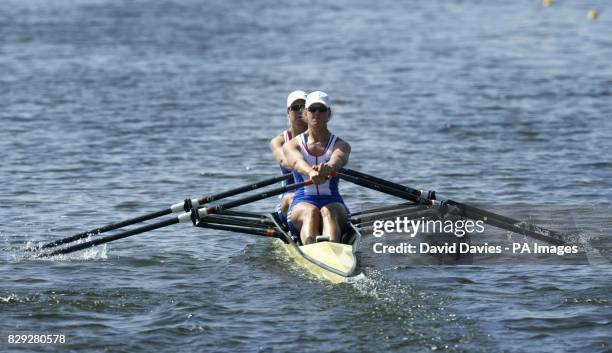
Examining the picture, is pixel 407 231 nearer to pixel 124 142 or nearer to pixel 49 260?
pixel 49 260

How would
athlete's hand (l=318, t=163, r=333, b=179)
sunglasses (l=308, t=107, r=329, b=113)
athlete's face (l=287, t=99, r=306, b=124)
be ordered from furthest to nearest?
athlete's face (l=287, t=99, r=306, b=124)
sunglasses (l=308, t=107, r=329, b=113)
athlete's hand (l=318, t=163, r=333, b=179)

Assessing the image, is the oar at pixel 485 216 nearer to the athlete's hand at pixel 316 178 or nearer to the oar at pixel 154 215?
the athlete's hand at pixel 316 178

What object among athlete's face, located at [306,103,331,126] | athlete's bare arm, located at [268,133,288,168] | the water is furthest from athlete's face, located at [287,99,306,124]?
the water

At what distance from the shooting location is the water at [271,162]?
41.7 feet

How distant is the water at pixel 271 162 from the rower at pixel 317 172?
0.59 metres

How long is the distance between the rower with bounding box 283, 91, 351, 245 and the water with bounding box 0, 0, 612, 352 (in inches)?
23.3

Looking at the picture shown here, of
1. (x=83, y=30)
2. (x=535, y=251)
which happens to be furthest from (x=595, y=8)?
(x=535, y=251)

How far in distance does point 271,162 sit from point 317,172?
30.5 feet

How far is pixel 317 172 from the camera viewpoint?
47.6 feet

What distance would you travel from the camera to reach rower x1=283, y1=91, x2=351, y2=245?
14.6 metres

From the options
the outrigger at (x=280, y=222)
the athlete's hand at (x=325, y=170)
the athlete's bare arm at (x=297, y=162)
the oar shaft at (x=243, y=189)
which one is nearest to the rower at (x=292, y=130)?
the outrigger at (x=280, y=222)

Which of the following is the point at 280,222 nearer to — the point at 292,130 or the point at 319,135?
the point at 292,130

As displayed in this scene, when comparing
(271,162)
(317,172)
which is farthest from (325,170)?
(271,162)

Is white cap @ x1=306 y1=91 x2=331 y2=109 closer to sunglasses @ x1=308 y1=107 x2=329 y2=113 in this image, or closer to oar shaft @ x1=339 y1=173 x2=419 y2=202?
sunglasses @ x1=308 y1=107 x2=329 y2=113
